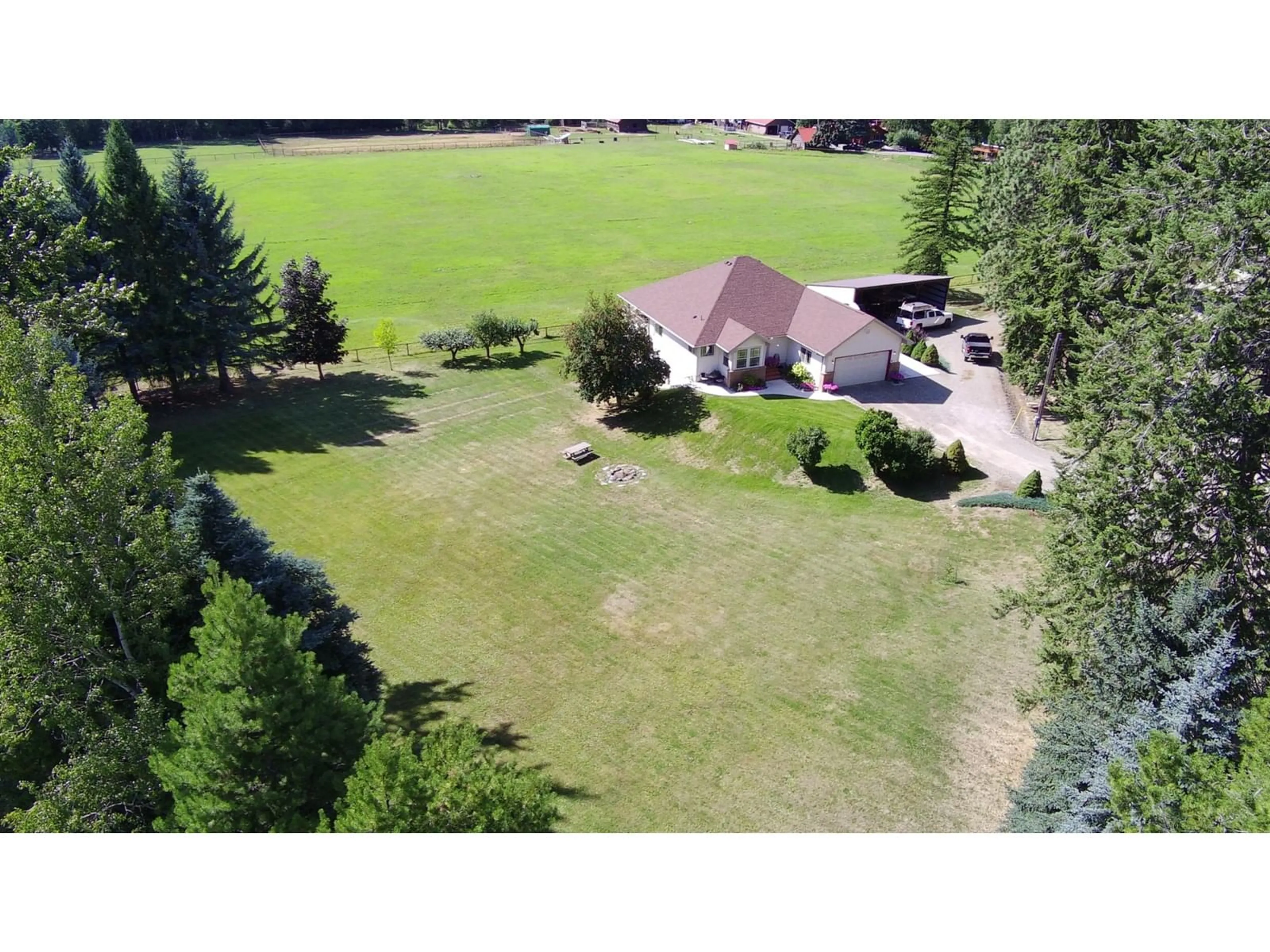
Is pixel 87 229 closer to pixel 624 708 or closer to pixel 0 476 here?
pixel 0 476

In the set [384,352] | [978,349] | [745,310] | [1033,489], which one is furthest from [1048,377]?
[384,352]

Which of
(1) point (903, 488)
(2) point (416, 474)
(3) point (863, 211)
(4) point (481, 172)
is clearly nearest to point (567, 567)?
(2) point (416, 474)

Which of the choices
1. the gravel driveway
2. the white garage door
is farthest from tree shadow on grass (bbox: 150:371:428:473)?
the gravel driveway

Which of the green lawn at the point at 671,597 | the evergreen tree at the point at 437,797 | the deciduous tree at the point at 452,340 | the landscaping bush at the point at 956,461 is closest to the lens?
the evergreen tree at the point at 437,797

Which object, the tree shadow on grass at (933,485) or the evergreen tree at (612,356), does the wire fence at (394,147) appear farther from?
the tree shadow on grass at (933,485)

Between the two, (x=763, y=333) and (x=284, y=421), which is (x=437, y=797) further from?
(x=284, y=421)

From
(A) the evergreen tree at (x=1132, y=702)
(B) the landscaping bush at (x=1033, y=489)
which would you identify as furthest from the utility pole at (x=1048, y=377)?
(A) the evergreen tree at (x=1132, y=702)
